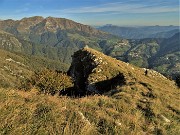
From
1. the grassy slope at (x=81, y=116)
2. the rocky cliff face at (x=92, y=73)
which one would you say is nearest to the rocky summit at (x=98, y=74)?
the rocky cliff face at (x=92, y=73)

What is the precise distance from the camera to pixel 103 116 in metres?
12.4

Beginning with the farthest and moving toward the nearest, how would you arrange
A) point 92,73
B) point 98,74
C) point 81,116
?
point 92,73 < point 98,74 < point 81,116

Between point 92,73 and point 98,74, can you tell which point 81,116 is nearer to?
point 98,74

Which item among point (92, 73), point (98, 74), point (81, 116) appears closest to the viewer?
point (81, 116)

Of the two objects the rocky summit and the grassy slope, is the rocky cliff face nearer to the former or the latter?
the rocky summit

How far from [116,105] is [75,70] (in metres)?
55.5

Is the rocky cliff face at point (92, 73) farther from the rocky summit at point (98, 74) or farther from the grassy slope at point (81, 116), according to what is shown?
the grassy slope at point (81, 116)

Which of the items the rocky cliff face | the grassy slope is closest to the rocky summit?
the rocky cliff face

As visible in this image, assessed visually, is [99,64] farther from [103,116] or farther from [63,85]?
[103,116]

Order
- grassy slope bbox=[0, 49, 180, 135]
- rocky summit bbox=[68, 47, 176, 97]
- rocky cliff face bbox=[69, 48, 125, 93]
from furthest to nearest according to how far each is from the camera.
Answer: rocky summit bbox=[68, 47, 176, 97] → rocky cliff face bbox=[69, 48, 125, 93] → grassy slope bbox=[0, 49, 180, 135]

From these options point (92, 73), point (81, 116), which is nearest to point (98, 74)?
point (92, 73)

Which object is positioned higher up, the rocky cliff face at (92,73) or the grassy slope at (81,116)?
the grassy slope at (81,116)

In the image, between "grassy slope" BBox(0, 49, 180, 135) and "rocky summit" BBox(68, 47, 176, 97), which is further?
"rocky summit" BBox(68, 47, 176, 97)

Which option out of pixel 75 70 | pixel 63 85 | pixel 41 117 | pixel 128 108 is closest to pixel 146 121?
pixel 128 108
